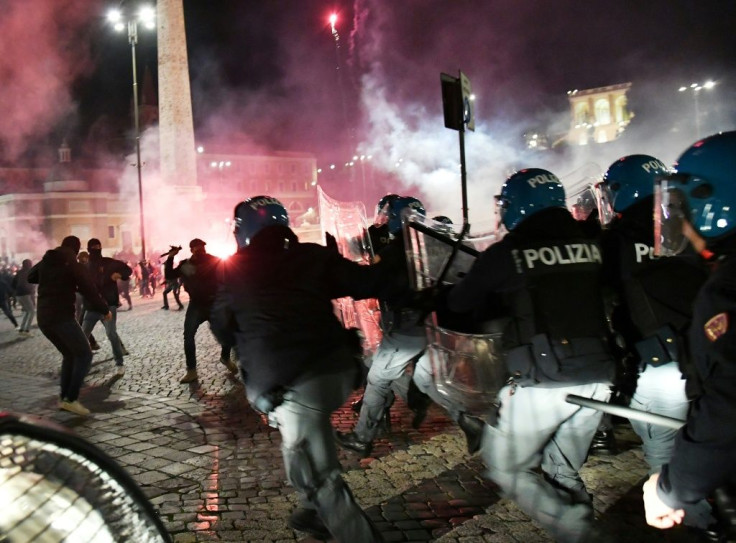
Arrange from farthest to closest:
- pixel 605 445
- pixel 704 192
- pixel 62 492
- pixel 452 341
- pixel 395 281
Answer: pixel 605 445
pixel 452 341
pixel 395 281
pixel 704 192
pixel 62 492

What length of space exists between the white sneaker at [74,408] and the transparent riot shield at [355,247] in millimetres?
2865

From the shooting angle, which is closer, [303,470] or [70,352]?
[303,470]

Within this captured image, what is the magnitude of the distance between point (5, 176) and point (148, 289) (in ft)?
158

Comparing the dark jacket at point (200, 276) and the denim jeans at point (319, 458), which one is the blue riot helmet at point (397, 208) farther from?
the denim jeans at point (319, 458)

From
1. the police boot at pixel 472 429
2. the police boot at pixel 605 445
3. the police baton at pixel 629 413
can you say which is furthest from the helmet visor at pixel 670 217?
the police boot at pixel 605 445

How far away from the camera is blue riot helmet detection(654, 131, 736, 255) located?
1.90m

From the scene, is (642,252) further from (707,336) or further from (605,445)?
(605,445)

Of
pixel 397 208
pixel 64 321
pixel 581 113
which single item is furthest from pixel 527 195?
pixel 581 113

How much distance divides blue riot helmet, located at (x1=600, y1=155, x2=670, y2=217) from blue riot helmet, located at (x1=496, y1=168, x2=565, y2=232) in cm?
95

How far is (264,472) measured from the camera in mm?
4406

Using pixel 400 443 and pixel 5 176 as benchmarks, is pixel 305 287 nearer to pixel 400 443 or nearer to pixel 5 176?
Result: pixel 400 443

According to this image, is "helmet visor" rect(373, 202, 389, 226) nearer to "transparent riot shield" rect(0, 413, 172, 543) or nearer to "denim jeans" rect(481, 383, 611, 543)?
"denim jeans" rect(481, 383, 611, 543)

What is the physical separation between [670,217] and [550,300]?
0.64 meters

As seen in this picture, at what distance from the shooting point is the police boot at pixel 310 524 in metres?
3.22
